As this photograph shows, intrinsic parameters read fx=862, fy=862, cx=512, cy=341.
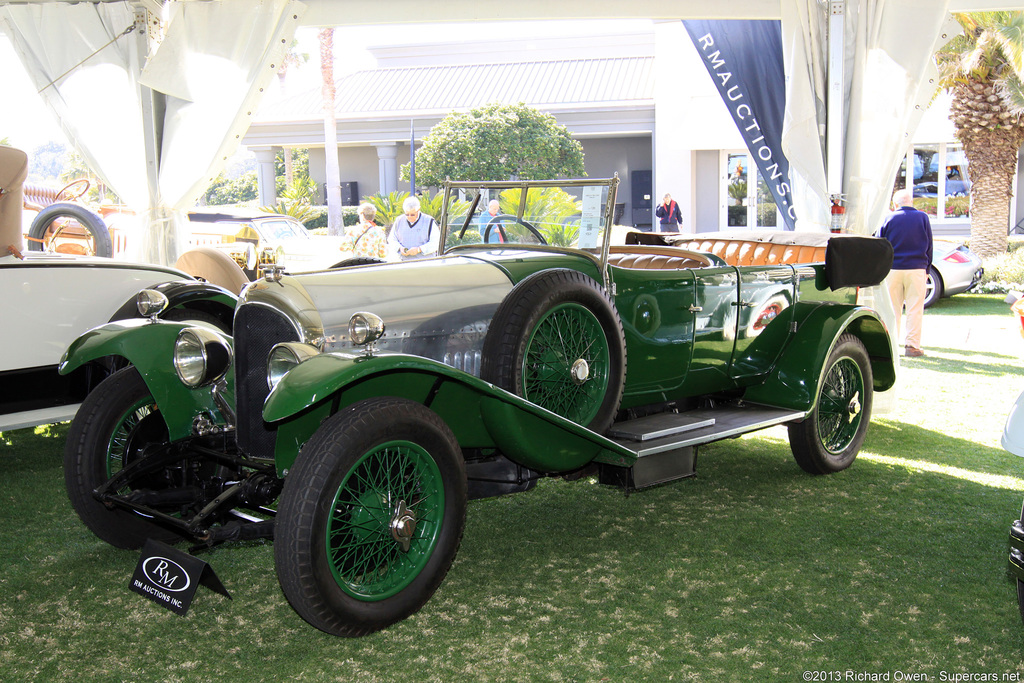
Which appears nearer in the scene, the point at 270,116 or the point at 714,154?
the point at 714,154

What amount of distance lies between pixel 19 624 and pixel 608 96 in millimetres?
21991

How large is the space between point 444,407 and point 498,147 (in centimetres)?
1802

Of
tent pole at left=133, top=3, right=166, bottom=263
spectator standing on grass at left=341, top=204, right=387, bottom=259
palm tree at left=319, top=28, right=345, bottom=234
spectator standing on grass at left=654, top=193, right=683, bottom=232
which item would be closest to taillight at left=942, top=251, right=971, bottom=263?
spectator standing on grass at left=654, top=193, right=683, bottom=232

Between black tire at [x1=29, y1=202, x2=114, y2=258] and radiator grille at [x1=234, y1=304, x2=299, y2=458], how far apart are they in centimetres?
359

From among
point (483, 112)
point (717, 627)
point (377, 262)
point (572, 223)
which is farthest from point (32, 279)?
point (483, 112)

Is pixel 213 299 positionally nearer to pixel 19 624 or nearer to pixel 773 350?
pixel 19 624

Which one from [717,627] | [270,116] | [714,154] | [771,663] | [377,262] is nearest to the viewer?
[771,663]

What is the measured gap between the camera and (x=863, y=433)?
15.8 ft

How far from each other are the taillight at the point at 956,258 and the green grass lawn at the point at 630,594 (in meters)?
8.46

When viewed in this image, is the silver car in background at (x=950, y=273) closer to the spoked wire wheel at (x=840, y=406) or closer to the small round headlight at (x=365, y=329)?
the spoked wire wheel at (x=840, y=406)

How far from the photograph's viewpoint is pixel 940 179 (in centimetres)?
1947

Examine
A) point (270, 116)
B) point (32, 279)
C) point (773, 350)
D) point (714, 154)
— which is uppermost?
point (270, 116)

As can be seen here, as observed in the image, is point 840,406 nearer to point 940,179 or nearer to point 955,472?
point 955,472

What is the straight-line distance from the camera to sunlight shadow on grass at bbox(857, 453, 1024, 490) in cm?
441
